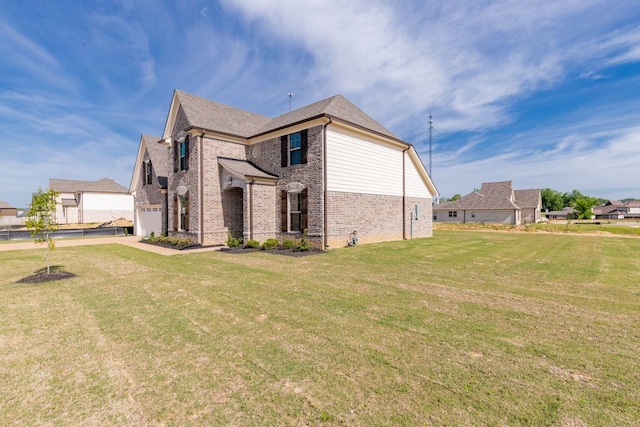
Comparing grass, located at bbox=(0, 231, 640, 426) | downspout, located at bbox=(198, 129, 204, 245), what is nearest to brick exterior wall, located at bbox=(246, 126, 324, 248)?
downspout, located at bbox=(198, 129, 204, 245)

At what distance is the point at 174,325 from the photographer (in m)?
4.78

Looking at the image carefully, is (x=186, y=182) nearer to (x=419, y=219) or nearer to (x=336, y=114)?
(x=336, y=114)

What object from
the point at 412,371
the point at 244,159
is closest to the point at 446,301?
the point at 412,371

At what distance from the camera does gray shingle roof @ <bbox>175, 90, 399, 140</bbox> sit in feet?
51.0

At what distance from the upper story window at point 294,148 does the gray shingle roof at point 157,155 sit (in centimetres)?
1115

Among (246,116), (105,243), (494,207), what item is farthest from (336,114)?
(494,207)

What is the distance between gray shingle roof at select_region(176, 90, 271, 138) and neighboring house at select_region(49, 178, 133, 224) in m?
28.5

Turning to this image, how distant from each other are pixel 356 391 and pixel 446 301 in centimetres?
365

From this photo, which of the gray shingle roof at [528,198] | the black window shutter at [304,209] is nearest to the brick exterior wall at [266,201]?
the black window shutter at [304,209]

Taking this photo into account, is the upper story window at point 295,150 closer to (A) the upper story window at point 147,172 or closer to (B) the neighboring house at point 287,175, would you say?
(B) the neighboring house at point 287,175

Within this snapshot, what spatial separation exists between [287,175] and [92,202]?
125 ft

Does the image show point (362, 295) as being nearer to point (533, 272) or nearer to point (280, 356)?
point (280, 356)

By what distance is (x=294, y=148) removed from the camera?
586 inches

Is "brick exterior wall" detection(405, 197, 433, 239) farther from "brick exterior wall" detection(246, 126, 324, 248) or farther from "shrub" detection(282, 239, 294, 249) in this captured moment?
"shrub" detection(282, 239, 294, 249)
